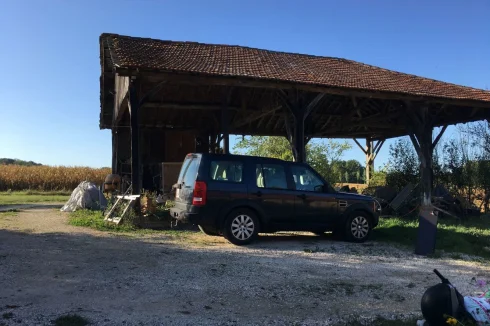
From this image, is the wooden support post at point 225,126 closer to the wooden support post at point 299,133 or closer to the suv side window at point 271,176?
the wooden support post at point 299,133

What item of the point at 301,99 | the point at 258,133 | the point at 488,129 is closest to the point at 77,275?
the point at 301,99

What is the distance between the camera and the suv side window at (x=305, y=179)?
401 inches

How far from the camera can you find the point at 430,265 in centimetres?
807

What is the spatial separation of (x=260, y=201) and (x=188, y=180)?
163 centimetres

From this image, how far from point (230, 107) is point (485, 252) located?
34.7 ft

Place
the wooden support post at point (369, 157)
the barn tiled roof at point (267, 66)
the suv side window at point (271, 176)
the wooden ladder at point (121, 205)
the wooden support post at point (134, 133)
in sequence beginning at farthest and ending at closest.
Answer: the wooden support post at point (369, 157)
the barn tiled roof at point (267, 66)
the wooden support post at point (134, 133)
the wooden ladder at point (121, 205)
the suv side window at point (271, 176)

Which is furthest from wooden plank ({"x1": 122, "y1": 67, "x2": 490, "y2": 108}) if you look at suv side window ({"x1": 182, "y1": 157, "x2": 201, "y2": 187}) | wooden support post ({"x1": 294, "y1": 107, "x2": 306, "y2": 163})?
suv side window ({"x1": 182, "y1": 157, "x2": 201, "y2": 187})

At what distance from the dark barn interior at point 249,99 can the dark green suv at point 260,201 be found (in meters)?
1.71

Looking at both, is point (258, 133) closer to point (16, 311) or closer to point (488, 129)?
point (488, 129)

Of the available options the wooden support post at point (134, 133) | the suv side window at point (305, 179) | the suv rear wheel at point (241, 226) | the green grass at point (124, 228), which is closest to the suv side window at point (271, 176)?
the suv side window at point (305, 179)

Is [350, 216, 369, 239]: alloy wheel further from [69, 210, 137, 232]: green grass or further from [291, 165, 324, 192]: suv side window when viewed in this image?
[69, 210, 137, 232]: green grass

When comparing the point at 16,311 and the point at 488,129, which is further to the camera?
the point at 488,129

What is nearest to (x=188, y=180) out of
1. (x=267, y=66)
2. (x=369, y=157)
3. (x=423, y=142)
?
(x=267, y=66)

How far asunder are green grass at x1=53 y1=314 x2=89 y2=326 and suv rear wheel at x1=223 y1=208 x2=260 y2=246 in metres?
4.96
